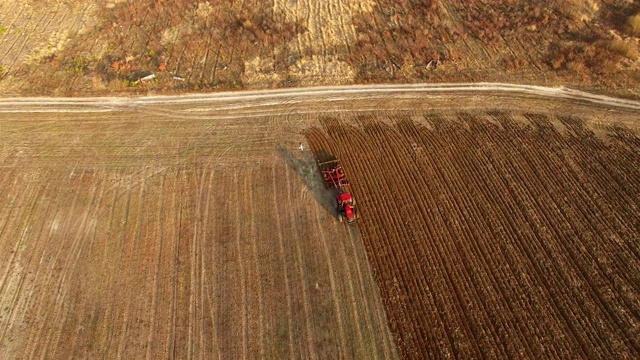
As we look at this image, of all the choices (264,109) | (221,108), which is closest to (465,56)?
(264,109)

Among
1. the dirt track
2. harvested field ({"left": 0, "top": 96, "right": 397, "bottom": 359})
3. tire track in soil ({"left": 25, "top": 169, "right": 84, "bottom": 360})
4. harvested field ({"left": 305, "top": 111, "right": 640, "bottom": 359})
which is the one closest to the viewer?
harvested field ({"left": 305, "top": 111, "right": 640, "bottom": 359})

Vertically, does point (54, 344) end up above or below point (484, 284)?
below

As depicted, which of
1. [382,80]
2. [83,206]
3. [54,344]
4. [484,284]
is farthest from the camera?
[382,80]

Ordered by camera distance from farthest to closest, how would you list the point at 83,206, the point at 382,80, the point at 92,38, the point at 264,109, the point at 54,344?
1. the point at 92,38
2. the point at 382,80
3. the point at 264,109
4. the point at 83,206
5. the point at 54,344

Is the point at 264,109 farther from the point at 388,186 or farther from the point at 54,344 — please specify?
the point at 54,344

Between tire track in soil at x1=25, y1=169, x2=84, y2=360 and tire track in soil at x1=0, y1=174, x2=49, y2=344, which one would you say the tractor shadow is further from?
tire track in soil at x1=0, y1=174, x2=49, y2=344

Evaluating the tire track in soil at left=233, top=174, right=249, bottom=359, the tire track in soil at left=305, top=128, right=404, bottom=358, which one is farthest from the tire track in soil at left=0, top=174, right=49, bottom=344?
the tire track in soil at left=305, top=128, right=404, bottom=358

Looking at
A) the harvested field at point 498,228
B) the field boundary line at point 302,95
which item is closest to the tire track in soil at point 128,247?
the field boundary line at point 302,95
